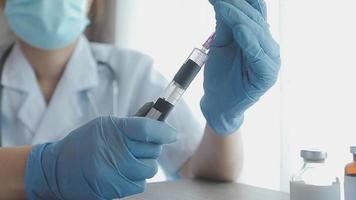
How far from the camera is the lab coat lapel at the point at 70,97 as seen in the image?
3.67 ft

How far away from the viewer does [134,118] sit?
0.55 meters

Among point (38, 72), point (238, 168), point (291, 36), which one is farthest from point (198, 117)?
point (38, 72)

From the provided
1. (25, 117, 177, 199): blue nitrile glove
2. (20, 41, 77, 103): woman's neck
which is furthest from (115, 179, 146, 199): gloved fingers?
(20, 41, 77, 103): woman's neck

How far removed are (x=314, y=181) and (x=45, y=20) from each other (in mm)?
835

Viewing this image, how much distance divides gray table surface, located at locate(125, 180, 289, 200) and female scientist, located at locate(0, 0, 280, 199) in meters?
0.09

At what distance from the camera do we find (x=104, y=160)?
1.78ft

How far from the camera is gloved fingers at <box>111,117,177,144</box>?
21.0 inches

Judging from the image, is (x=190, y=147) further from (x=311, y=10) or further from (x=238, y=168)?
(x=311, y=10)

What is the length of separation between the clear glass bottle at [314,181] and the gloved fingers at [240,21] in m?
0.17

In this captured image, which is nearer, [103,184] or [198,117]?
[103,184]

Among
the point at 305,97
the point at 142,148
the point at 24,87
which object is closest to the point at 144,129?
the point at 142,148

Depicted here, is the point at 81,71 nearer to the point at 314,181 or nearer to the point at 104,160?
the point at 104,160

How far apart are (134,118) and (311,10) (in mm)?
484

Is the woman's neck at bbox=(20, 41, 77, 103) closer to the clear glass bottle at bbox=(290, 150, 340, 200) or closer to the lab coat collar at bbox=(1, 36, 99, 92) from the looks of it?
the lab coat collar at bbox=(1, 36, 99, 92)
